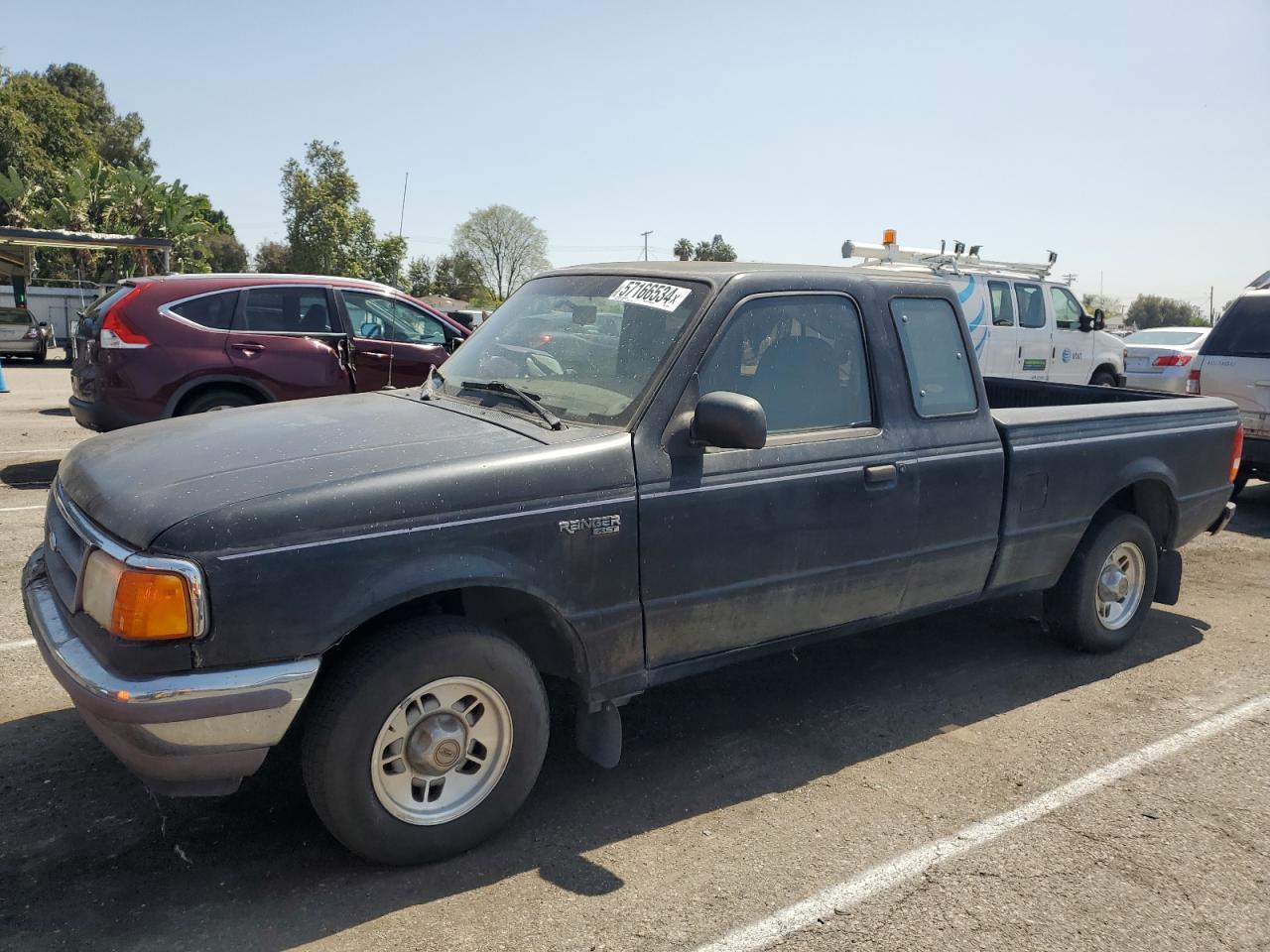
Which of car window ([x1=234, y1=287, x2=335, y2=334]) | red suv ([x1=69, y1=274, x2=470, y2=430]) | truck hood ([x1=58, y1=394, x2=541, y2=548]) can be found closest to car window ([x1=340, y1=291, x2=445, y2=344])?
red suv ([x1=69, y1=274, x2=470, y2=430])

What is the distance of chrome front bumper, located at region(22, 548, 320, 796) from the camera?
265 centimetres

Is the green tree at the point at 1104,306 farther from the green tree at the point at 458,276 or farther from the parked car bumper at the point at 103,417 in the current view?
the green tree at the point at 458,276

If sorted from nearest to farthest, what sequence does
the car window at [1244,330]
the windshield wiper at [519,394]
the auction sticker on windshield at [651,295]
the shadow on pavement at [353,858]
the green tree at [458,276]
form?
1. the shadow on pavement at [353,858]
2. the windshield wiper at [519,394]
3. the auction sticker on windshield at [651,295]
4. the car window at [1244,330]
5. the green tree at [458,276]

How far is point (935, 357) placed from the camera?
174 inches

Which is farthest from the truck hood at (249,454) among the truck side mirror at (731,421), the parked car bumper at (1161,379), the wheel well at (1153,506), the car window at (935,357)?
the parked car bumper at (1161,379)

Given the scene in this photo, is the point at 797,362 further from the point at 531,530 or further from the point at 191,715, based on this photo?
the point at 191,715

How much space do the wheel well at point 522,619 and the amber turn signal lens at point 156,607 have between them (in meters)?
0.65

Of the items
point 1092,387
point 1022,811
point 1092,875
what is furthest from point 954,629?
point 1092,875

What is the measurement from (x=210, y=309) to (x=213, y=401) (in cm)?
Result: 81

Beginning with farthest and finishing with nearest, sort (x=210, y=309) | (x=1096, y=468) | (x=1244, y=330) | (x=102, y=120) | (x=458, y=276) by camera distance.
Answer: (x=458, y=276), (x=102, y=120), (x=1244, y=330), (x=210, y=309), (x=1096, y=468)

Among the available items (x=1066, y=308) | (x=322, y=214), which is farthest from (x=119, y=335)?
(x=322, y=214)

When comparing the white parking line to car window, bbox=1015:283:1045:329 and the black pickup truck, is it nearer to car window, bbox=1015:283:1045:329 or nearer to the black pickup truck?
the black pickup truck

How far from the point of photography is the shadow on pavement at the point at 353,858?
9.36 feet

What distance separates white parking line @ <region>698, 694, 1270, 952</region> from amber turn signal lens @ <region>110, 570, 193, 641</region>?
5.56 feet
